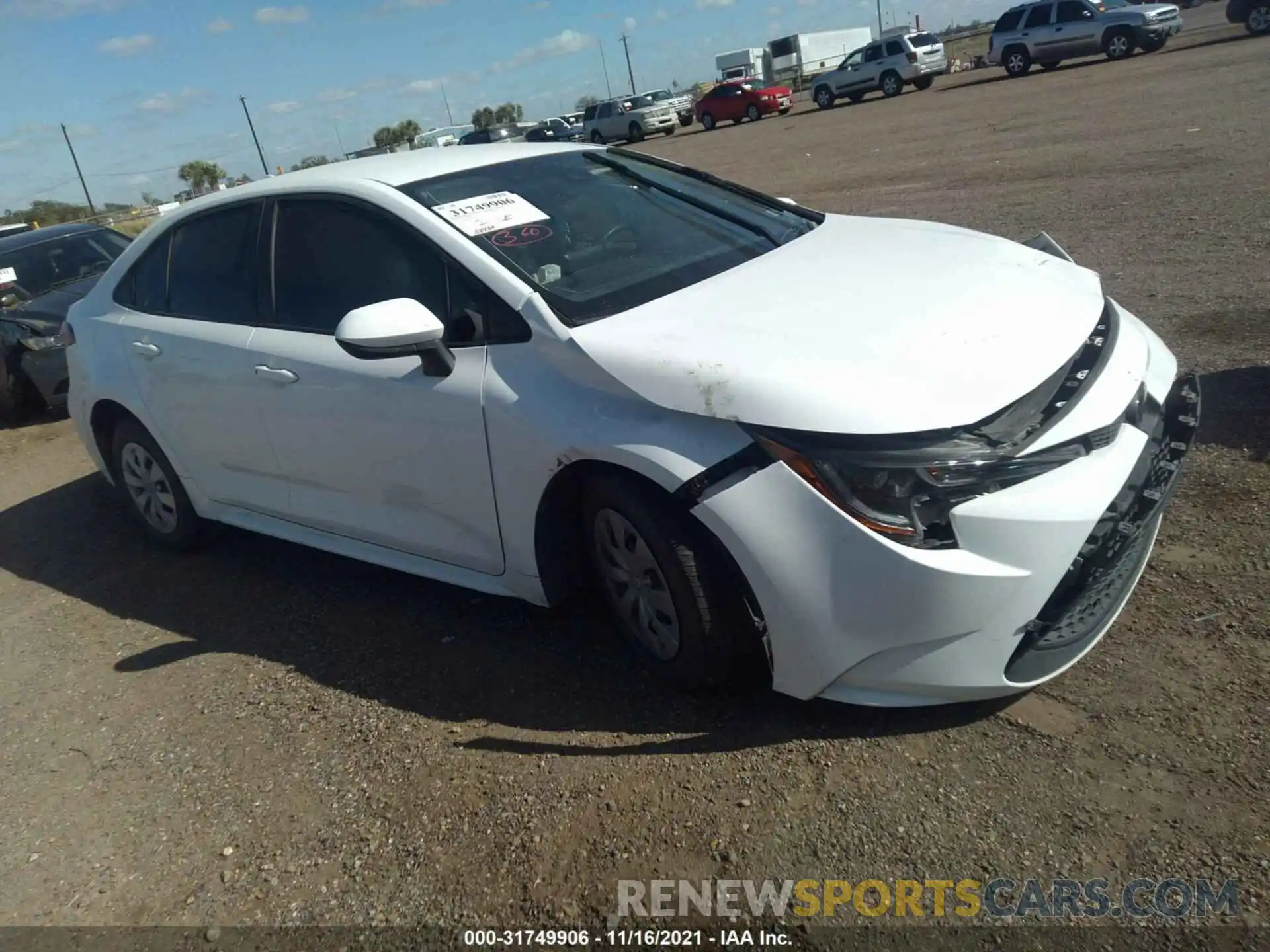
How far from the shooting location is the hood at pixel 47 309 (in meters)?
8.38

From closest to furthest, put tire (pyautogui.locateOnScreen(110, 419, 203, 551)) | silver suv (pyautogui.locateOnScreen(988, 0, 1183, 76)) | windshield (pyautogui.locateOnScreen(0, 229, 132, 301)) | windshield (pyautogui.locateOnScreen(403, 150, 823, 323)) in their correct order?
windshield (pyautogui.locateOnScreen(403, 150, 823, 323)) → tire (pyautogui.locateOnScreen(110, 419, 203, 551)) → windshield (pyautogui.locateOnScreen(0, 229, 132, 301)) → silver suv (pyautogui.locateOnScreen(988, 0, 1183, 76))

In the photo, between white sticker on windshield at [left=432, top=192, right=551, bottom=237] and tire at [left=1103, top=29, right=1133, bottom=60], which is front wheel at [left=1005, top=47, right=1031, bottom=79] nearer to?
tire at [left=1103, top=29, right=1133, bottom=60]

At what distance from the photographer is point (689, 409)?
2.76m

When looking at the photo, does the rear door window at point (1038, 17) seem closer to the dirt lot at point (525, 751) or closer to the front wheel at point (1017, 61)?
the front wheel at point (1017, 61)

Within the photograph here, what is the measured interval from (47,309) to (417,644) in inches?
259

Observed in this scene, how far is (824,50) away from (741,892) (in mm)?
68763

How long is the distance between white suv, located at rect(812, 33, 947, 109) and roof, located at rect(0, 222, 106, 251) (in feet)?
88.3

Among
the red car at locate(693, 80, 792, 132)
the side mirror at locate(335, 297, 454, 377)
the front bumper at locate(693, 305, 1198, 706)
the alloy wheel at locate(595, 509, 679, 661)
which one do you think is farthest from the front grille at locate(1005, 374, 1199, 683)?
the red car at locate(693, 80, 792, 132)

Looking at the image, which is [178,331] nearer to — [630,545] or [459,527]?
[459,527]

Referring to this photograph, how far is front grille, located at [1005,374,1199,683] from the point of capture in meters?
2.63

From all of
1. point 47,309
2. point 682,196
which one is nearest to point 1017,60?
point 47,309

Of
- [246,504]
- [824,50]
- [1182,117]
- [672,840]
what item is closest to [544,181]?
[246,504]

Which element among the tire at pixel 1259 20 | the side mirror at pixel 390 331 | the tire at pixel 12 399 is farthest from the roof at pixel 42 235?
the tire at pixel 1259 20

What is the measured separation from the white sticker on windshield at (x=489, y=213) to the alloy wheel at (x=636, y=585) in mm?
1152
